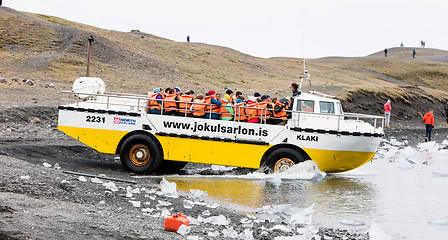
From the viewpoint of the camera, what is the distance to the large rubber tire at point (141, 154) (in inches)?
492

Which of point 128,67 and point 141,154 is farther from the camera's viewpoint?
point 128,67

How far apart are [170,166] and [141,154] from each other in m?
1.50

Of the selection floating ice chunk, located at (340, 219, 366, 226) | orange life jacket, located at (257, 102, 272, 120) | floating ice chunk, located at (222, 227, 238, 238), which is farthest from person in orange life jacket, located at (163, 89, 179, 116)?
floating ice chunk, located at (222, 227, 238, 238)

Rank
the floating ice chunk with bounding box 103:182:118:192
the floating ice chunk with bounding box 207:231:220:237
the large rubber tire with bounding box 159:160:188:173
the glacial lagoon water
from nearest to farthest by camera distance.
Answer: the floating ice chunk with bounding box 207:231:220:237 < the glacial lagoon water < the floating ice chunk with bounding box 103:182:118:192 < the large rubber tire with bounding box 159:160:188:173

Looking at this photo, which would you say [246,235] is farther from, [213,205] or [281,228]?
[213,205]

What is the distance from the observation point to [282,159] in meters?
12.4

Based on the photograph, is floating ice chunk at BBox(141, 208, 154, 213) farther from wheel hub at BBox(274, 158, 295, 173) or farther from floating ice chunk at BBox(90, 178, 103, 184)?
wheel hub at BBox(274, 158, 295, 173)

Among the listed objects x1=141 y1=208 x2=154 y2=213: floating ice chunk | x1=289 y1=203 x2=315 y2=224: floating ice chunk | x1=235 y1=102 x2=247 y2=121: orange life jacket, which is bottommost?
x1=289 y1=203 x2=315 y2=224: floating ice chunk

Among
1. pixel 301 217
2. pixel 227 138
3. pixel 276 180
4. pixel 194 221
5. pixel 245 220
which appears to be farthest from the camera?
pixel 227 138

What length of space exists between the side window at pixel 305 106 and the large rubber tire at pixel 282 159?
106 centimetres

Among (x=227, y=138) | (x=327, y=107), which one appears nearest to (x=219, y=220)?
(x=227, y=138)

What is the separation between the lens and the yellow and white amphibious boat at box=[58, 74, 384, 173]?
1230 centimetres

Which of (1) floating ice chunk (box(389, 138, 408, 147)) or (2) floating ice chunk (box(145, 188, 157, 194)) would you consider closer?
(2) floating ice chunk (box(145, 188, 157, 194))

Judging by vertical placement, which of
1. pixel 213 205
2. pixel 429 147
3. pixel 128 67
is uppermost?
pixel 128 67
